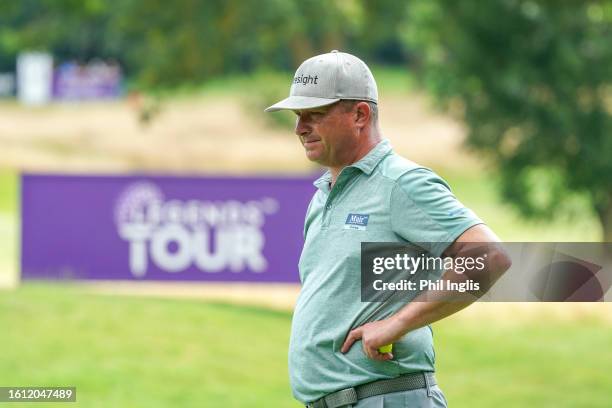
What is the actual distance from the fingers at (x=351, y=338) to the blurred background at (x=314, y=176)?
7.14 meters

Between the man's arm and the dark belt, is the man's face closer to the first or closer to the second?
the man's arm

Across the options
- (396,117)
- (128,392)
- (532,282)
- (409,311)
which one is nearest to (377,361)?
(409,311)

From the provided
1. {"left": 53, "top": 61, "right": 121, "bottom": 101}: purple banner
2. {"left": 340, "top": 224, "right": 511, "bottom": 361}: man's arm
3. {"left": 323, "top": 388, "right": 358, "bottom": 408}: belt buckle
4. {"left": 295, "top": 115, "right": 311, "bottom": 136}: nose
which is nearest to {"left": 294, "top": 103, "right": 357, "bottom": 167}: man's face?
{"left": 295, "top": 115, "right": 311, "bottom": 136}: nose

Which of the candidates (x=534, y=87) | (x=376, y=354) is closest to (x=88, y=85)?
(x=534, y=87)

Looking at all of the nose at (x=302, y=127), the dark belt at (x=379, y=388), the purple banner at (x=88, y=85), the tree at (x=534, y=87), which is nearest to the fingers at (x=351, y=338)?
the dark belt at (x=379, y=388)

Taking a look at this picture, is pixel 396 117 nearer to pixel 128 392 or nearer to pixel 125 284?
pixel 125 284

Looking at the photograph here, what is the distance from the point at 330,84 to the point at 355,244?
0.55 m

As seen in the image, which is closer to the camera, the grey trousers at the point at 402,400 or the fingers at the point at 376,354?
the fingers at the point at 376,354

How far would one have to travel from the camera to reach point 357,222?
4.57m

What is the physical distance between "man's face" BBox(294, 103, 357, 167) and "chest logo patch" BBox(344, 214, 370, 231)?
225 mm

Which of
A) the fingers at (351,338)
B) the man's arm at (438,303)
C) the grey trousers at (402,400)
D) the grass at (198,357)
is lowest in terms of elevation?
the grass at (198,357)

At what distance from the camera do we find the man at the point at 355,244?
4.42 meters

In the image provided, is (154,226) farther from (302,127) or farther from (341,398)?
(341,398)

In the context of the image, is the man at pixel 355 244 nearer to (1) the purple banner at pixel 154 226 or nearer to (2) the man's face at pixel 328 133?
(2) the man's face at pixel 328 133
